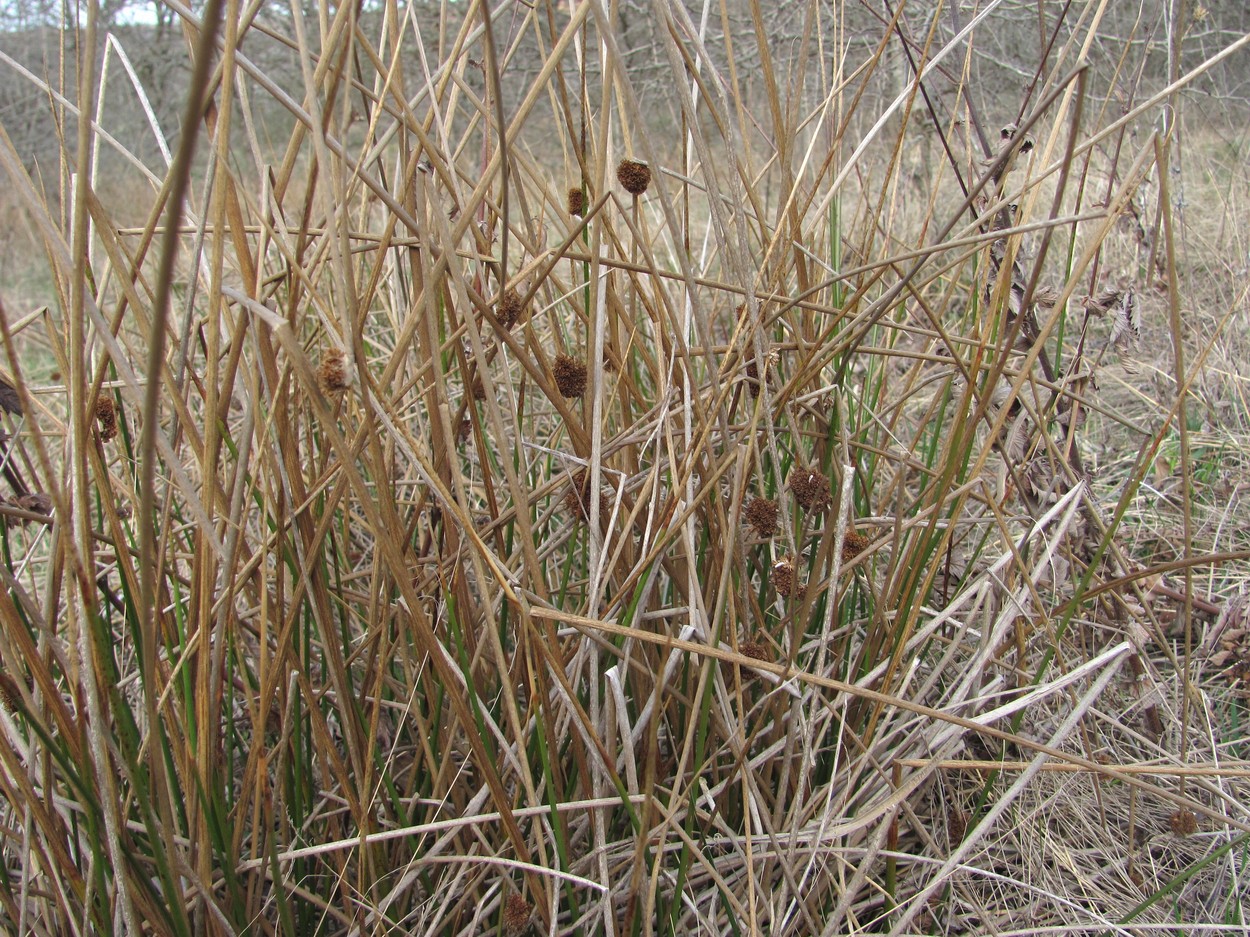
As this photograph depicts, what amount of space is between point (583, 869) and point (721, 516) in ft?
1.22

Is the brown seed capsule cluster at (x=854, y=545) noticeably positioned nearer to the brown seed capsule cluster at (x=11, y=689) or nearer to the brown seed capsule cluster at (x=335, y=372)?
the brown seed capsule cluster at (x=335, y=372)

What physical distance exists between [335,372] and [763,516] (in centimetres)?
39

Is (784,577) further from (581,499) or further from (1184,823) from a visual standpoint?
(1184,823)

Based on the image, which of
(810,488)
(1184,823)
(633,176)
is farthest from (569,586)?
(1184,823)

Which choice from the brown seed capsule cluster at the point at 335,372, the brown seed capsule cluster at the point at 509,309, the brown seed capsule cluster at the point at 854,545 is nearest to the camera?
the brown seed capsule cluster at the point at 335,372

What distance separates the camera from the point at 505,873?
0.77 metres

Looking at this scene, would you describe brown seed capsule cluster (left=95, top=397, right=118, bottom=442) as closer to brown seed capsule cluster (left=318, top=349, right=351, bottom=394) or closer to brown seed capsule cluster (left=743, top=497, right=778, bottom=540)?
brown seed capsule cluster (left=318, top=349, right=351, bottom=394)

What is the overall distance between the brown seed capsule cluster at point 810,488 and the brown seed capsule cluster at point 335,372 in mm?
405

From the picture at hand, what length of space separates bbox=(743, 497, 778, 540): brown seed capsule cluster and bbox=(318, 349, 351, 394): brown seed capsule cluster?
0.37 metres

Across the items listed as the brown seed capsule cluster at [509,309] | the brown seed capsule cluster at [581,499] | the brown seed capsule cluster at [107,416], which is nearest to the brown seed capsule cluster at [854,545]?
the brown seed capsule cluster at [581,499]

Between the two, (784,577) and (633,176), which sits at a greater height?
(633,176)

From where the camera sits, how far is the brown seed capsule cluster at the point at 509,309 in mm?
697

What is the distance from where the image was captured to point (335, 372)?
53 cm

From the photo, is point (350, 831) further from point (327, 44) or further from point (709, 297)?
point (709, 297)
